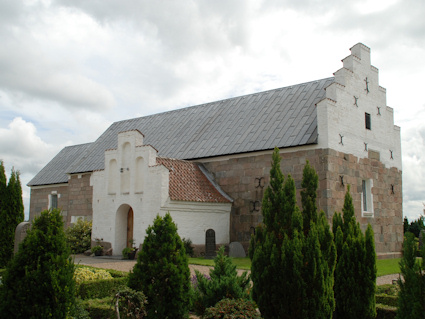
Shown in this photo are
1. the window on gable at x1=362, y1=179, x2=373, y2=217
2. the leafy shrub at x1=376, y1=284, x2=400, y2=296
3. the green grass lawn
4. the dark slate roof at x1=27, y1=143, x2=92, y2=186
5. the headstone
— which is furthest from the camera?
the dark slate roof at x1=27, y1=143, x2=92, y2=186

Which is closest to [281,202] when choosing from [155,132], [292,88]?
[292,88]

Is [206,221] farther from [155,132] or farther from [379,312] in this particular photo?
[379,312]

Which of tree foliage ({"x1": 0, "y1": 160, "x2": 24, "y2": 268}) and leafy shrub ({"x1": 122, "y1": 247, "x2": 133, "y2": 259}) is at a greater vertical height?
tree foliage ({"x1": 0, "y1": 160, "x2": 24, "y2": 268})

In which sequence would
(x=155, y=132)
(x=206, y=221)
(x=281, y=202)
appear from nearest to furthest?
(x=281, y=202), (x=206, y=221), (x=155, y=132)

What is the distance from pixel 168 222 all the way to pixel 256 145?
947cm

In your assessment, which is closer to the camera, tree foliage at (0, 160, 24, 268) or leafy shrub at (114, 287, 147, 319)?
leafy shrub at (114, 287, 147, 319)

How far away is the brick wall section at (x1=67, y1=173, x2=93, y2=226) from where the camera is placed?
19.9 meters

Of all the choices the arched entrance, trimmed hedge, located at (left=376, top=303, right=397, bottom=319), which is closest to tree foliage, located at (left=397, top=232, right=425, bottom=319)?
trimmed hedge, located at (left=376, top=303, right=397, bottom=319)

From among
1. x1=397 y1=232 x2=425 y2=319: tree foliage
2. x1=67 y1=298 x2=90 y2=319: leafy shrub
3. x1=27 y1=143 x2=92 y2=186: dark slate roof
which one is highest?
x1=27 y1=143 x2=92 y2=186: dark slate roof

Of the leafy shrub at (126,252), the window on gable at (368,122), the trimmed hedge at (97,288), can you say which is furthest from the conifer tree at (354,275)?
the window on gable at (368,122)

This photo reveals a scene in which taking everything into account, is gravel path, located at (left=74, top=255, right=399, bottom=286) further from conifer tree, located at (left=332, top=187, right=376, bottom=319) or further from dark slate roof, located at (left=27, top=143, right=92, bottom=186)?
dark slate roof, located at (left=27, top=143, right=92, bottom=186)

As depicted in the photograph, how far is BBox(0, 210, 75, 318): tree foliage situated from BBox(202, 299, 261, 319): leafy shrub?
1.81 metres

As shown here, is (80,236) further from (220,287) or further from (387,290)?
(387,290)

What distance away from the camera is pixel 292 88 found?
17.7 m
